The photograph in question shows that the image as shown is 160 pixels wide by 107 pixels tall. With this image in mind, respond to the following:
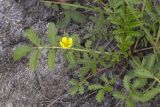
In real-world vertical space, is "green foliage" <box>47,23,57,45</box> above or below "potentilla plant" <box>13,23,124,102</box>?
above

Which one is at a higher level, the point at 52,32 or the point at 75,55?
the point at 52,32

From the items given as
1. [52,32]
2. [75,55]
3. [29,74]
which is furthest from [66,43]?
[29,74]

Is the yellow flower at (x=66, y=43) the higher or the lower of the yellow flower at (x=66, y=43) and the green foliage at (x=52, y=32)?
the lower

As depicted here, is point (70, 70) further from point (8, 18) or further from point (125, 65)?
point (8, 18)

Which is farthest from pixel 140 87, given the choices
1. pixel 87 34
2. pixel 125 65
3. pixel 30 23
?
pixel 30 23

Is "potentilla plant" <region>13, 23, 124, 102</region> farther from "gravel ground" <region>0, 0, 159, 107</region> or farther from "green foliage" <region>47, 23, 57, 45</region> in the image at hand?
"gravel ground" <region>0, 0, 159, 107</region>

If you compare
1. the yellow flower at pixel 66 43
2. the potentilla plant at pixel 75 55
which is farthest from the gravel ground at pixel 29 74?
the yellow flower at pixel 66 43

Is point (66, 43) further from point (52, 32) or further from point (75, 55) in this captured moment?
point (75, 55)

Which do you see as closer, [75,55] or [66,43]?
[66,43]

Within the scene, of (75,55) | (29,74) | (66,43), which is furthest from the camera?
(29,74)

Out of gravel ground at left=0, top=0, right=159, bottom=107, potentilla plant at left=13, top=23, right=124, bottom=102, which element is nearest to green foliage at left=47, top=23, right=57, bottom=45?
potentilla plant at left=13, top=23, right=124, bottom=102

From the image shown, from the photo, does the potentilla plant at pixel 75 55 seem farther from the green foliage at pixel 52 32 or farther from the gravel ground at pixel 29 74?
the gravel ground at pixel 29 74
